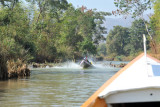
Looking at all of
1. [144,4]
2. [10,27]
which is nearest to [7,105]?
[10,27]

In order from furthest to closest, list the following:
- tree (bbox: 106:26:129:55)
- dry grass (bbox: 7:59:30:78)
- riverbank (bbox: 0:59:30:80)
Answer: tree (bbox: 106:26:129:55) → dry grass (bbox: 7:59:30:78) → riverbank (bbox: 0:59:30:80)

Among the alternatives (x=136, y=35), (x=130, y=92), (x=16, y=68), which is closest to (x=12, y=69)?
(x=16, y=68)

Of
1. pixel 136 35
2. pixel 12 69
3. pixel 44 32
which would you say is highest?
pixel 136 35

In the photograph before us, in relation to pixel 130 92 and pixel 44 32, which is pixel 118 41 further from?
pixel 130 92

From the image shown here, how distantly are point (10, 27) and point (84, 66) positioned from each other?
1088 cm

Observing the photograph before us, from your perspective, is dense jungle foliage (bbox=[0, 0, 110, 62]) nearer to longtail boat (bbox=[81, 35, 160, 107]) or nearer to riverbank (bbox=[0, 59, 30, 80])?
riverbank (bbox=[0, 59, 30, 80])

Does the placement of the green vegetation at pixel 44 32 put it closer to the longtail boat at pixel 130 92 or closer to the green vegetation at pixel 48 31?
the green vegetation at pixel 48 31

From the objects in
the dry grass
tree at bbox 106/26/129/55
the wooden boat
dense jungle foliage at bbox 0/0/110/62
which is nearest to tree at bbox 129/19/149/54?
tree at bbox 106/26/129/55

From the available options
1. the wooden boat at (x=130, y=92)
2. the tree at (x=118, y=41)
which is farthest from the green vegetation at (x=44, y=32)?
the tree at (x=118, y=41)

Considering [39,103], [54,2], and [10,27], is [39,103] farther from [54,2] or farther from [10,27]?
[54,2]

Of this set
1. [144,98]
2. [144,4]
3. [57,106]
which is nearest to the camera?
[144,98]

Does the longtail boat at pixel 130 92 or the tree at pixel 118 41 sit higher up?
the tree at pixel 118 41

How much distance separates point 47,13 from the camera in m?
58.7

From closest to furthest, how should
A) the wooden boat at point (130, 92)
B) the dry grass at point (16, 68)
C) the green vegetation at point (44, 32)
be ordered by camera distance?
the wooden boat at point (130, 92), the dry grass at point (16, 68), the green vegetation at point (44, 32)
